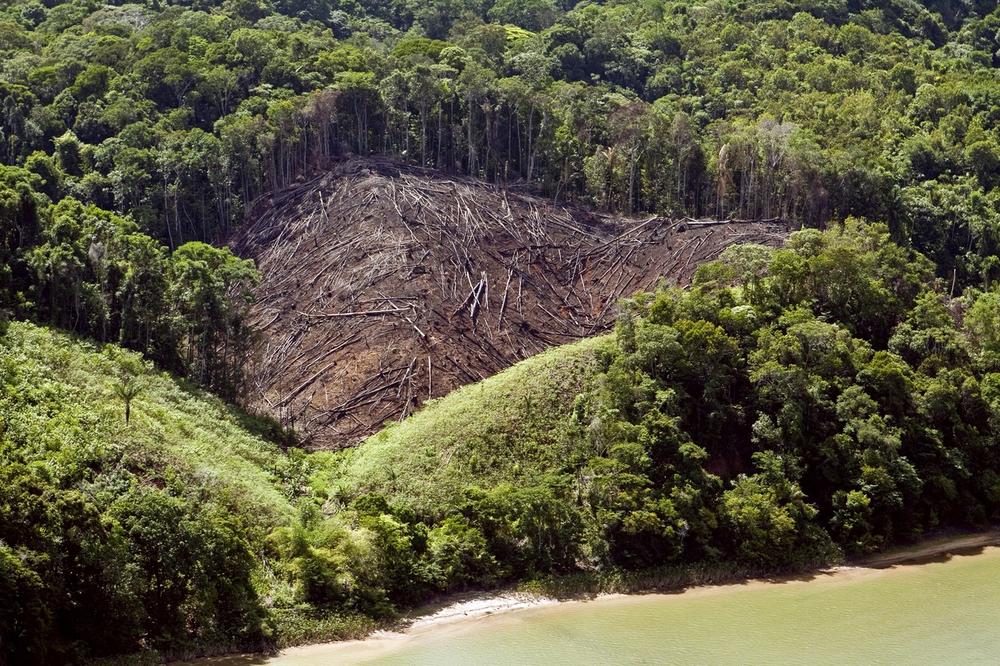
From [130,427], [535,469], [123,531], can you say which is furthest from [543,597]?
[130,427]

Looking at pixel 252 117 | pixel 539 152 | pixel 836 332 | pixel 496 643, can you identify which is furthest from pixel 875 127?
pixel 496 643

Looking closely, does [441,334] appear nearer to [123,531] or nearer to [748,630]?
[748,630]

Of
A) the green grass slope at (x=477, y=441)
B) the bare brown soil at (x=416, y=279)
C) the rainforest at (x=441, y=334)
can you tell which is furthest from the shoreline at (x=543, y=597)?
the bare brown soil at (x=416, y=279)

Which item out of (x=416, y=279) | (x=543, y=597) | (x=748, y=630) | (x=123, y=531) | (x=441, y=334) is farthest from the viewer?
(x=416, y=279)

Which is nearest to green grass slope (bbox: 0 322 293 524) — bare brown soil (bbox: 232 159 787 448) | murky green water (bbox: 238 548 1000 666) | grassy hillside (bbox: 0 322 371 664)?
grassy hillside (bbox: 0 322 371 664)

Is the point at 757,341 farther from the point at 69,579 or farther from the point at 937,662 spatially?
the point at 69,579

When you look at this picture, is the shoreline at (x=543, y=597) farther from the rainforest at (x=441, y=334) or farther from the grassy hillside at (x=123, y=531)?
the grassy hillside at (x=123, y=531)
